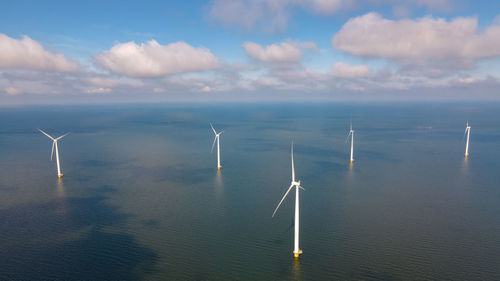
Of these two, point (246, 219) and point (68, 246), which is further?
point (246, 219)

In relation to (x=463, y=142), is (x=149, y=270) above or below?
below

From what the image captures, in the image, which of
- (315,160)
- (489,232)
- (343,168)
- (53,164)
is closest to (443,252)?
(489,232)

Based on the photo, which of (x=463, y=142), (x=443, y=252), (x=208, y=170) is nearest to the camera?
(x=443, y=252)

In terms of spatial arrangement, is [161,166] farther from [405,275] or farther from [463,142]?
[463,142]

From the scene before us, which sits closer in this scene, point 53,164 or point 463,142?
point 53,164

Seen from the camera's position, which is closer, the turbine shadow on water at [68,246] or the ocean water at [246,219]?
the turbine shadow on water at [68,246]

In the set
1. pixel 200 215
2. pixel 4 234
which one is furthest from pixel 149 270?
pixel 4 234

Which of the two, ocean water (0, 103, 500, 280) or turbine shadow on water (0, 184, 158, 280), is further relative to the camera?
ocean water (0, 103, 500, 280)

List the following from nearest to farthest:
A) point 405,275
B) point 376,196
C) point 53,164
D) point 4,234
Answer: point 405,275 → point 4,234 → point 376,196 → point 53,164

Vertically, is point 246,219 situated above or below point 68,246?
above

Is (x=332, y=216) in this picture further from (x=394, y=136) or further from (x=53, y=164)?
(x=394, y=136)
